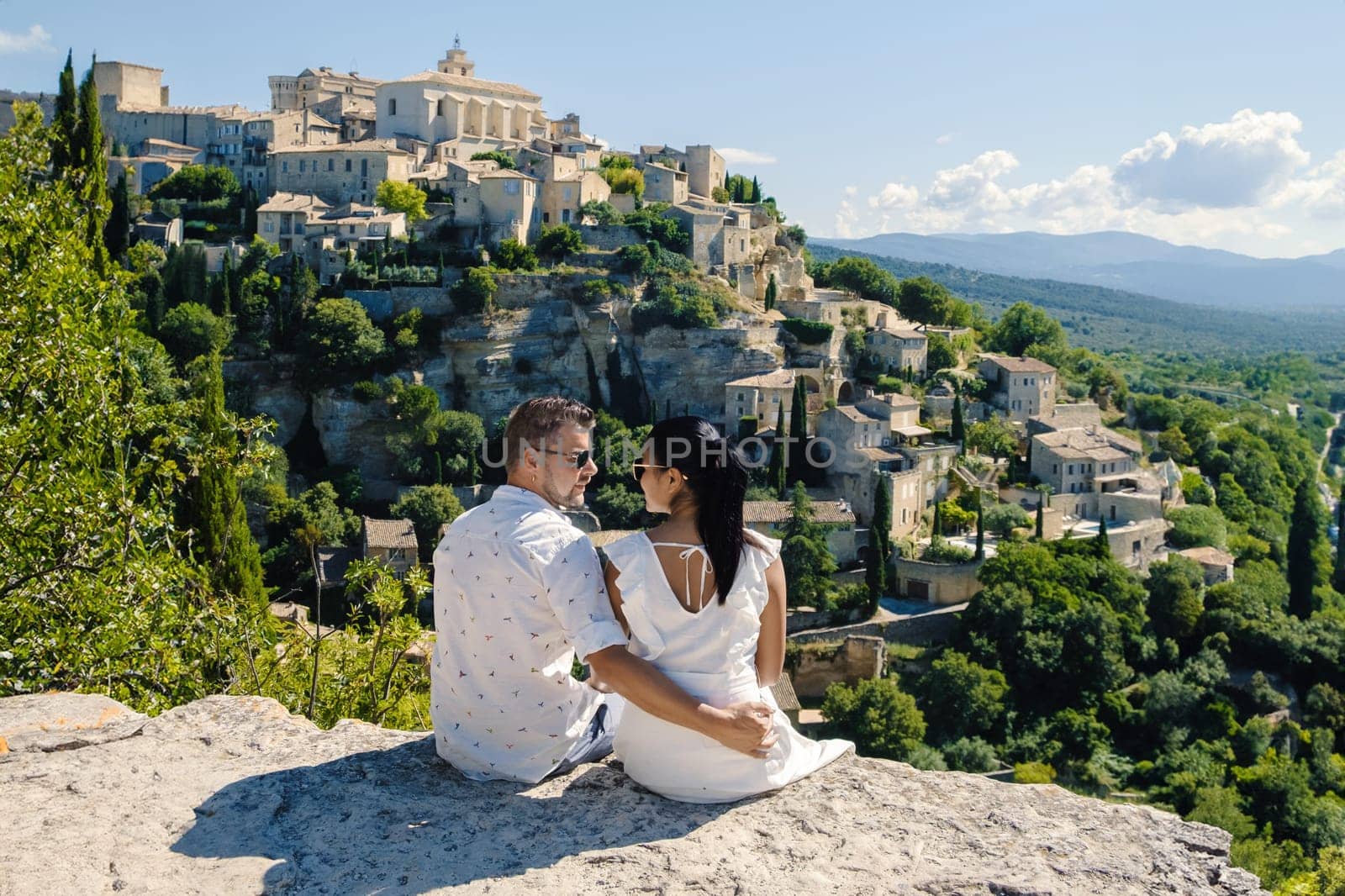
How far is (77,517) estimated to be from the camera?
6.38m

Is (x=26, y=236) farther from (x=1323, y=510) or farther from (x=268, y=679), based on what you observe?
(x=1323, y=510)

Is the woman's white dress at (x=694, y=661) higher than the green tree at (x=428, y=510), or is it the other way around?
the woman's white dress at (x=694, y=661)

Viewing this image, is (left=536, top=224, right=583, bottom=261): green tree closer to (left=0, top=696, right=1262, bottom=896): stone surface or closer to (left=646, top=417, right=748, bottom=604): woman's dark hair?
(left=0, top=696, right=1262, bottom=896): stone surface

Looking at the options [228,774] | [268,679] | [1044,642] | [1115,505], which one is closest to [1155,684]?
[1044,642]

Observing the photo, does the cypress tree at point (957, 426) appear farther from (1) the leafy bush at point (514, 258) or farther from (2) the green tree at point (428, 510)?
(2) the green tree at point (428, 510)

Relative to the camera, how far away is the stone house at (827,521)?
33.2 metres

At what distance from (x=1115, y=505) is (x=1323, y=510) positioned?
2554 cm

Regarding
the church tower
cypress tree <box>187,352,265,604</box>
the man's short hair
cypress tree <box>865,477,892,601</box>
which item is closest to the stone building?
the church tower

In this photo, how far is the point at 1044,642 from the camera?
31344mm

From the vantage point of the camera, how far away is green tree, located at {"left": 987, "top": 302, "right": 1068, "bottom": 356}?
55.1 m

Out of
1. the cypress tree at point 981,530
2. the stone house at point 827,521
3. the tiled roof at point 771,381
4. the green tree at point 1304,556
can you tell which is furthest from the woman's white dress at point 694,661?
the green tree at point 1304,556

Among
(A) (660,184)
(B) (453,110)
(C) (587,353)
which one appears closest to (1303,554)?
(C) (587,353)

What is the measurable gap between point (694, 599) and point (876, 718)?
23.6 m

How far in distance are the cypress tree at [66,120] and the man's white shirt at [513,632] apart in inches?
480
